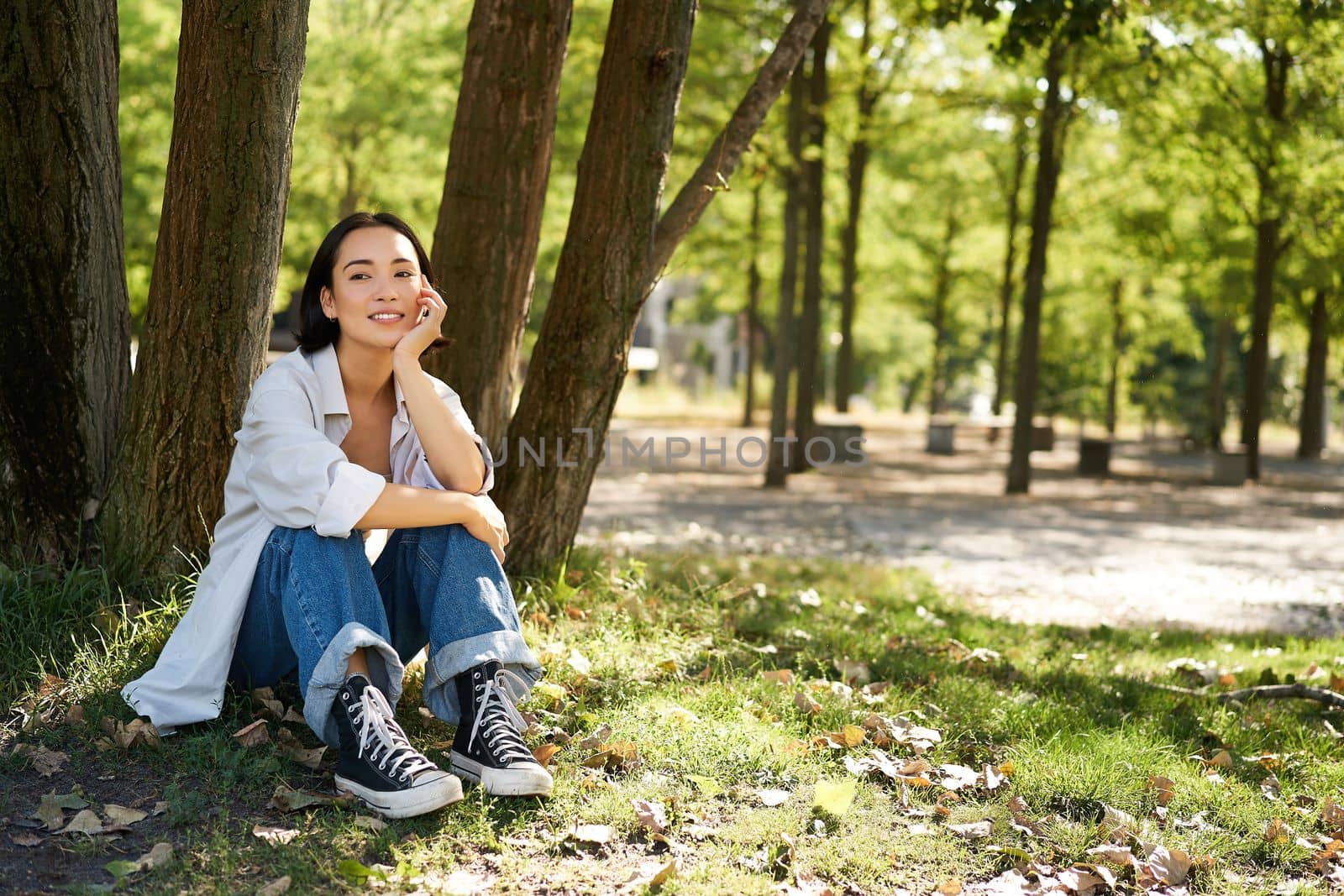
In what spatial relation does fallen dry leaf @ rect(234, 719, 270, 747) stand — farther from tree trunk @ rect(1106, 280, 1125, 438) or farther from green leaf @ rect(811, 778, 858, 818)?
tree trunk @ rect(1106, 280, 1125, 438)

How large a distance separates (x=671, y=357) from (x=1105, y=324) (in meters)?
33.0

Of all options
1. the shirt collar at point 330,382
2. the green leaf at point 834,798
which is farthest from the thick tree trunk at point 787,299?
the green leaf at point 834,798

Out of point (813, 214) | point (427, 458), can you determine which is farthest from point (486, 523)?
point (813, 214)

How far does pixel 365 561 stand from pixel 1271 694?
3.89 m

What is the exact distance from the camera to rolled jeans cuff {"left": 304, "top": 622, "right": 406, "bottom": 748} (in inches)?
131

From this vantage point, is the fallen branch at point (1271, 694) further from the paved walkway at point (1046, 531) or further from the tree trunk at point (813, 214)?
the tree trunk at point (813, 214)

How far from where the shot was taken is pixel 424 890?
2986mm

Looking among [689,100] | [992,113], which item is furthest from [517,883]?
[992,113]

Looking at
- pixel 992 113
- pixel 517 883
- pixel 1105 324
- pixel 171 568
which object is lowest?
pixel 517 883

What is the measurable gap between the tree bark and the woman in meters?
2.18

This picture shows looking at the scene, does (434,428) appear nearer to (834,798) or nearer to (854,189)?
(834,798)

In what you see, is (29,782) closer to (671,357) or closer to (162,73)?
(162,73)

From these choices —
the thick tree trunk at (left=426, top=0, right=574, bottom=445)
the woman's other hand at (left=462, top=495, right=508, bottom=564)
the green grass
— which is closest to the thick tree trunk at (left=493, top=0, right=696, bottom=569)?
the thick tree trunk at (left=426, top=0, right=574, bottom=445)

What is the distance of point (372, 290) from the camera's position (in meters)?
3.85
